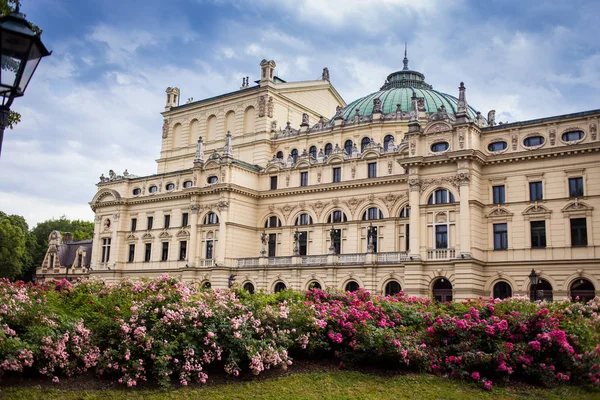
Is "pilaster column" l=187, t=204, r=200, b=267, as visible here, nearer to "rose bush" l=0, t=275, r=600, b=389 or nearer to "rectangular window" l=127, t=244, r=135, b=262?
"rectangular window" l=127, t=244, r=135, b=262

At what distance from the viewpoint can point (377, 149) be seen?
171 feet

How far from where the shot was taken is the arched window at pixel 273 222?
57.8 meters

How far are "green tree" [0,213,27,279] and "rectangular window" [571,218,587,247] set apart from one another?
212 feet

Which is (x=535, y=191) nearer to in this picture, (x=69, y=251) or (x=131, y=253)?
(x=131, y=253)

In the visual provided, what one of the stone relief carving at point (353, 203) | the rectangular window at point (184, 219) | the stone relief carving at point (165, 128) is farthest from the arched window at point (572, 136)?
the stone relief carving at point (165, 128)

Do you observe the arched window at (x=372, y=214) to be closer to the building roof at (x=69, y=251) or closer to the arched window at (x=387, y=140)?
the arched window at (x=387, y=140)

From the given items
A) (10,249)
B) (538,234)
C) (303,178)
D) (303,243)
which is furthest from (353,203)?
(10,249)

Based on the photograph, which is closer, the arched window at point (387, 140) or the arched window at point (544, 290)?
the arched window at point (544, 290)

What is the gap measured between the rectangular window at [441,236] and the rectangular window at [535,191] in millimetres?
6308

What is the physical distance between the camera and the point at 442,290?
43.6 meters

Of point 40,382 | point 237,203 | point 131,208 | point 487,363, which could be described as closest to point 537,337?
point 487,363

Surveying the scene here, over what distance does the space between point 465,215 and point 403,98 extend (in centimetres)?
2177

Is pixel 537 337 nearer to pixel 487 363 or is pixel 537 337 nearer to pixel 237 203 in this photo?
pixel 487 363

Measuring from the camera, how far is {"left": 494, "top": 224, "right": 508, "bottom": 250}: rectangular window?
43.4 meters
